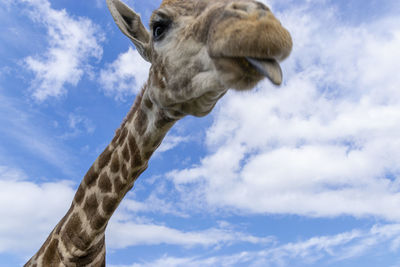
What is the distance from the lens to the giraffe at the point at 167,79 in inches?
165

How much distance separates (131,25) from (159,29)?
1265 millimetres

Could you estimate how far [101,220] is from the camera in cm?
634

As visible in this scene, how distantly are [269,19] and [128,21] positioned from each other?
3619 mm

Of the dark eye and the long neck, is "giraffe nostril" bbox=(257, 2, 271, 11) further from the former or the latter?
the long neck

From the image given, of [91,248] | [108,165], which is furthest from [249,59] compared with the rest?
[91,248]

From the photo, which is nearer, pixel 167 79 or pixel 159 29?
pixel 167 79

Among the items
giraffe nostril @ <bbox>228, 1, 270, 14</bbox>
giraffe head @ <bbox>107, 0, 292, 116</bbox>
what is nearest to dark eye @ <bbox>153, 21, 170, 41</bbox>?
giraffe head @ <bbox>107, 0, 292, 116</bbox>

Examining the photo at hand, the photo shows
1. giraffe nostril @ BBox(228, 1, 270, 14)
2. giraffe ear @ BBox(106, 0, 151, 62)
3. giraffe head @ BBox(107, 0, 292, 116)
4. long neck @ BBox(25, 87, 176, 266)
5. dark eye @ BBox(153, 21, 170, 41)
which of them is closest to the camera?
giraffe head @ BBox(107, 0, 292, 116)

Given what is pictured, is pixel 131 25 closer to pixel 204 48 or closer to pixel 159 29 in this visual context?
pixel 159 29

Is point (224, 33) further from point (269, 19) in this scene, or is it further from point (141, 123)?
point (141, 123)

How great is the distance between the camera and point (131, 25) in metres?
6.89

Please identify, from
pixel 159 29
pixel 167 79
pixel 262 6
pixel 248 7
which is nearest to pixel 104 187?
pixel 167 79

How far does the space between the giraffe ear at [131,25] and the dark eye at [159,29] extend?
652 millimetres

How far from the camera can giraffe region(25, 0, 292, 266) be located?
A: 165 inches
